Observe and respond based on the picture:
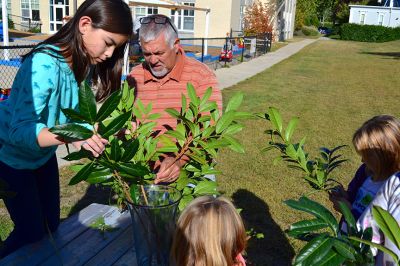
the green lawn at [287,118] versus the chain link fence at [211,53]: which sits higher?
the chain link fence at [211,53]

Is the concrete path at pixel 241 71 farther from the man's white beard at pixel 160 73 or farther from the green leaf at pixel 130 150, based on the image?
the green leaf at pixel 130 150

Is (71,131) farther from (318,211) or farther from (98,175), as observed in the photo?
(318,211)

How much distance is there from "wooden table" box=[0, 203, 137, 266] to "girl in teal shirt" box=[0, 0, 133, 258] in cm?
10

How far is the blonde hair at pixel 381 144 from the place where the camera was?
2.18 meters

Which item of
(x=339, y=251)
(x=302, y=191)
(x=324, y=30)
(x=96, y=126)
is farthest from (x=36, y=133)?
(x=324, y=30)

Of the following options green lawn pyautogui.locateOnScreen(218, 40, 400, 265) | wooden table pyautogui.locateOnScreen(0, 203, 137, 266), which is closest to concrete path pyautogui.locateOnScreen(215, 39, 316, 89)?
green lawn pyautogui.locateOnScreen(218, 40, 400, 265)

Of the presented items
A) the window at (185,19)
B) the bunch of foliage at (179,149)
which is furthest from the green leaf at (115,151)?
the window at (185,19)

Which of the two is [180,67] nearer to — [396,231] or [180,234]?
[180,234]

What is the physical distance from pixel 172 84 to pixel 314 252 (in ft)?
6.35

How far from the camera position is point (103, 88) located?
91.0 inches

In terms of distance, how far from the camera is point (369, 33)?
39.1 metres

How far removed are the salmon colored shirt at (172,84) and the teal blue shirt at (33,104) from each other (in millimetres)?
664

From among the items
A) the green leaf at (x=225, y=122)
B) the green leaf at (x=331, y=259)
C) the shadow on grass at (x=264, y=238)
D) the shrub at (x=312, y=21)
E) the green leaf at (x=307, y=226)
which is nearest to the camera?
the green leaf at (x=331, y=259)

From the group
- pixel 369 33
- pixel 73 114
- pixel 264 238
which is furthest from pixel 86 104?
pixel 369 33
